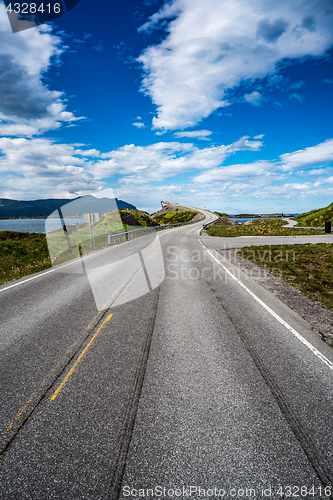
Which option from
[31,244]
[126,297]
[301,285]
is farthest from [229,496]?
[31,244]

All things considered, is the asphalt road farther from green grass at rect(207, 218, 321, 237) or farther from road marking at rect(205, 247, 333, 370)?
green grass at rect(207, 218, 321, 237)

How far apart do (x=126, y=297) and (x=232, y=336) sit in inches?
166

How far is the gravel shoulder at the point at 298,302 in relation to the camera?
663 cm

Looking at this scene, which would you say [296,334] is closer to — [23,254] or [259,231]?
[23,254]

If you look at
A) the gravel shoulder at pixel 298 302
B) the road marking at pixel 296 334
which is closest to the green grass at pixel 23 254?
the road marking at pixel 296 334

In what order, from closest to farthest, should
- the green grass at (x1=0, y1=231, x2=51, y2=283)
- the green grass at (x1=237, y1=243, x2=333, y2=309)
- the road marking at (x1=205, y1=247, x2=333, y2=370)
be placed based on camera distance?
the road marking at (x1=205, y1=247, x2=333, y2=370) → the green grass at (x1=237, y1=243, x2=333, y2=309) → the green grass at (x1=0, y1=231, x2=51, y2=283)

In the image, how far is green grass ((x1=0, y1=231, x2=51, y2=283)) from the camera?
15.6 meters

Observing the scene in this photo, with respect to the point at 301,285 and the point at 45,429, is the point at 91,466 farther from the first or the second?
the point at 301,285

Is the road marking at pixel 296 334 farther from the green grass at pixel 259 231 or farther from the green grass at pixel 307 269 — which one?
the green grass at pixel 259 231

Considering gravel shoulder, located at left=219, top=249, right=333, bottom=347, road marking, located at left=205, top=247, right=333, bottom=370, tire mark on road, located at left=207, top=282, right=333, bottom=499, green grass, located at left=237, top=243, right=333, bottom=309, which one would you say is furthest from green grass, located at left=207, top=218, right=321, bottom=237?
tire mark on road, located at left=207, top=282, right=333, bottom=499

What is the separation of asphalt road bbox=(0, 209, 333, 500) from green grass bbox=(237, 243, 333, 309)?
2873 mm

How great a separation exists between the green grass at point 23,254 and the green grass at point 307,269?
1363cm

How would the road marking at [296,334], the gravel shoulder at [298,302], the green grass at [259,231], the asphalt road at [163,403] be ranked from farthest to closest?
the green grass at [259,231] → the gravel shoulder at [298,302] → the road marking at [296,334] → the asphalt road at [163,403]

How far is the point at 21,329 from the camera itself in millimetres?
6430
